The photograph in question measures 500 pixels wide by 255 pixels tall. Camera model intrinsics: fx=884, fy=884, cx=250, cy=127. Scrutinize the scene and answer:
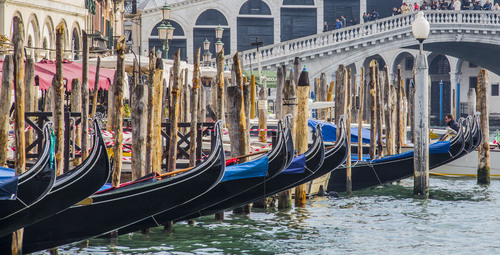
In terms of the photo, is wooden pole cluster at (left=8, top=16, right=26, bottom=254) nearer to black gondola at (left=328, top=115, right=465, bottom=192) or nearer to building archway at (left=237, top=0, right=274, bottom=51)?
black gondola at (left=328, top=115, right=465, bottom=192)

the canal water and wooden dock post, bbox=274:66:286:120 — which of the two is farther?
wooden dock post, bbox=274:66:286:120

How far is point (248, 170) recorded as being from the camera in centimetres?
802

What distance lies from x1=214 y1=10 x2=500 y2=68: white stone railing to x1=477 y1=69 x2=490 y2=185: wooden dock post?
1309 cm

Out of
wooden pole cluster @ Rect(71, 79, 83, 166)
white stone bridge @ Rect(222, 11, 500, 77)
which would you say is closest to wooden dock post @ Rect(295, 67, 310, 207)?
wooden pole cluster @ Rect(71, 79, 83, 166)

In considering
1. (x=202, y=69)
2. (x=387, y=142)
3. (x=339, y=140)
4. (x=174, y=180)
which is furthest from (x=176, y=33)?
(x=174, y=180)

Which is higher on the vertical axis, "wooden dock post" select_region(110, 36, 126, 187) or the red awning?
the red awning

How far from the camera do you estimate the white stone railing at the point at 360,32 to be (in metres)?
25.4

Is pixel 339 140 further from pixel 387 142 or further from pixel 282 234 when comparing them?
pixel 387 142

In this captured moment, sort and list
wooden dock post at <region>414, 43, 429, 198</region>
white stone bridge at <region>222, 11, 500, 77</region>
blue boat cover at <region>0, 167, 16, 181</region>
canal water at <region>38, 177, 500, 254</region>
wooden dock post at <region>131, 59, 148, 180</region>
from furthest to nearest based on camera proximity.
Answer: white stone bridge at <region>222, 11, 500, 77</region>, wooden dock post at <region>414, 43, 429, 198</region>, canal water at <region>38, 177, 500, 254</region>, wooden dock post at <region>131, 59, 148, 180</region>, blue boat cover at <region>0, 167, 16, 181</region>

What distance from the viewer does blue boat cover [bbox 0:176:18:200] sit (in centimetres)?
567

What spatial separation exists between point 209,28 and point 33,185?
991 inches

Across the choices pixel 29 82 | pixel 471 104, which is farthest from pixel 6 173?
pixel 471 104

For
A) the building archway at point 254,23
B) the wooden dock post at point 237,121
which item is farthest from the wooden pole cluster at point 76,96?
the building archway at point 254,23

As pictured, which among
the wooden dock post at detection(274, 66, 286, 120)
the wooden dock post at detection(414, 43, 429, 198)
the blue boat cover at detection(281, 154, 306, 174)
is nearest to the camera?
the blue boat cover at detection(281, 154, 306, 174)
